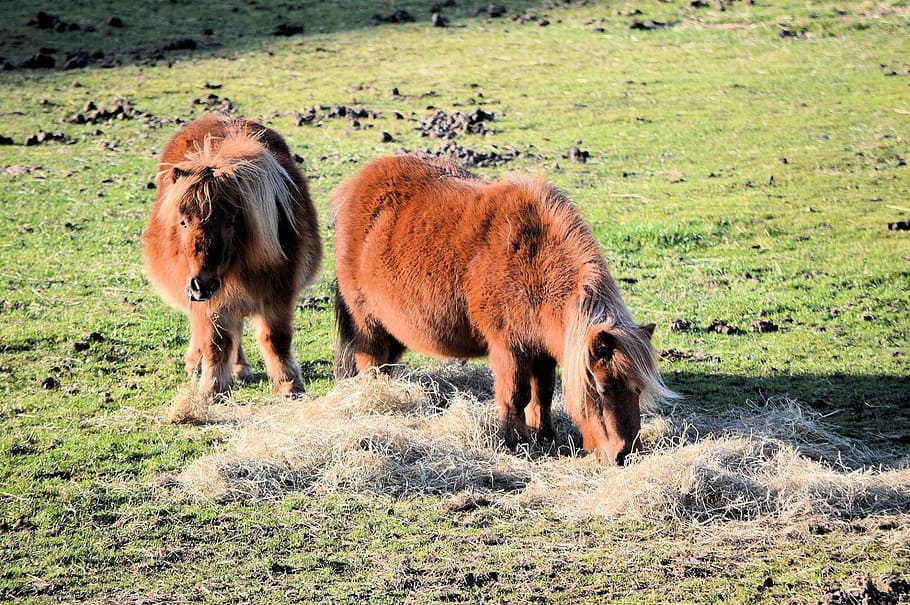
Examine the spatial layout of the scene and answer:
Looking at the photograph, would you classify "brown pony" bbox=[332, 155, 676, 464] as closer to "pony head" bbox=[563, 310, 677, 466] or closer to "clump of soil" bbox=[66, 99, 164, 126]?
"pony head" bbox=[563, 310, 677, 466]

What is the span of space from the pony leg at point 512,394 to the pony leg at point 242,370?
7.37 ft

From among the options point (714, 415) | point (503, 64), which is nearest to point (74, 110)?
point (503, 64)

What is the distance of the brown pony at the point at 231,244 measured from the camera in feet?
21.1

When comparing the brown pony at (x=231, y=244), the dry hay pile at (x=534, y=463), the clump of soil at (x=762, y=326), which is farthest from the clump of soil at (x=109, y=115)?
the clump of soil at (x=762, y=326)

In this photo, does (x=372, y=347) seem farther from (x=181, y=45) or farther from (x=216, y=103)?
(x=181, y=45)

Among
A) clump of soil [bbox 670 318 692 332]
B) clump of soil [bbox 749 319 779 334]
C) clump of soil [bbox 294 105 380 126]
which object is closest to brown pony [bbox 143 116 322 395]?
clump of soil [bbox 670 318 692 332]

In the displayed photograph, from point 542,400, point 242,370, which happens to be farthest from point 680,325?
point 242,370

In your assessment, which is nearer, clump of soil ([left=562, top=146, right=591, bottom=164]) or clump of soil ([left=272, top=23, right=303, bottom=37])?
clump of soil ([left=562, top=146, right=591, bottom=164])

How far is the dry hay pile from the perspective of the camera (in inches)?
212

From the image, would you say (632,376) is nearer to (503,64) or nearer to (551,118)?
(551,118)

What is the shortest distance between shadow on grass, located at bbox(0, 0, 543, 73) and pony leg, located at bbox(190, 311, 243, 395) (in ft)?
35.5

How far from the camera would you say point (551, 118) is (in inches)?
560

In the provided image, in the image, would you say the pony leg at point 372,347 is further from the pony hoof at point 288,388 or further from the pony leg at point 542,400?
the pony leg at point 542,400

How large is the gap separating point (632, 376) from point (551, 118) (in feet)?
30.2
